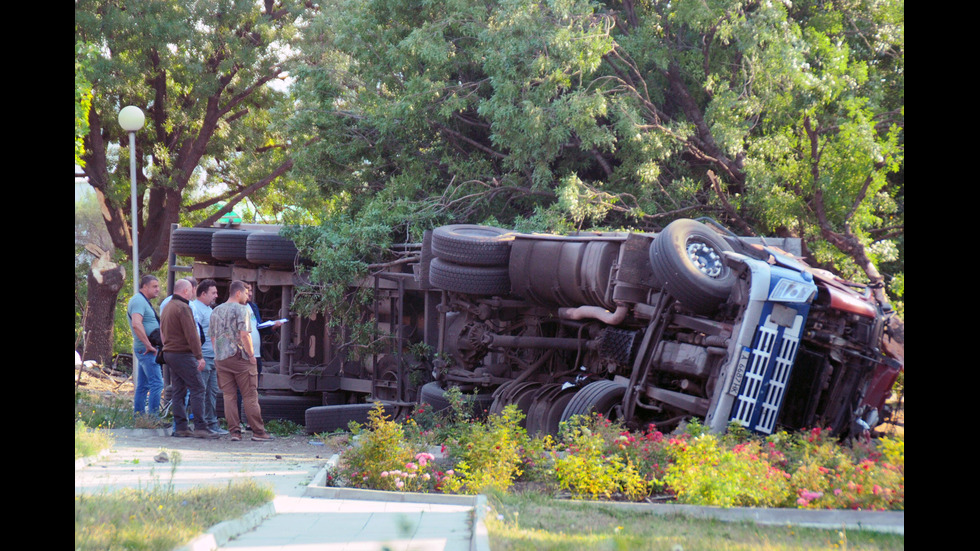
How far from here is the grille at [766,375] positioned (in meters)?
7.05

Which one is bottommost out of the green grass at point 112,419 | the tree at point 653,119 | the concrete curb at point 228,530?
the green grass at point 112,419

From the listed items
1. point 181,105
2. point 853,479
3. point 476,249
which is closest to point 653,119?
point 476,249

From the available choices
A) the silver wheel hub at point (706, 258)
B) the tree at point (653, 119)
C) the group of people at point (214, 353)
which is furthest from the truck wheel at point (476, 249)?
the tree at point (653, 119)

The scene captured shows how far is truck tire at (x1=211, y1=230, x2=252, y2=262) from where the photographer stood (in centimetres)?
1399

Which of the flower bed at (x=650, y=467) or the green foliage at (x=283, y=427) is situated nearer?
the flower bed at (x=650, y=467)

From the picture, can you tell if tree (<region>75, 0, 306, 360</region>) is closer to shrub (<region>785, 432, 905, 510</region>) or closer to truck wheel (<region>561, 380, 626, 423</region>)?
truck wheel (<region>561, 380, 626, 423</region>)

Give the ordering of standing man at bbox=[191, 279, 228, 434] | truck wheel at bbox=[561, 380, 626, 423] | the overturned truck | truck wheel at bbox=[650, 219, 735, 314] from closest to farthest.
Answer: the overturned truck < truck wheel at bbox=[650, 219, 735, 314] < truck wheel at bbox=[561, 380, 626, 423] < standing man at bbox=[191, 279, 228, 434]

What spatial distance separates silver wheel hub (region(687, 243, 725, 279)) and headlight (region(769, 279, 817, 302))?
2.47 feet

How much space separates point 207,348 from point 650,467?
6391 millimetres

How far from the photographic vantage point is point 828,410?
7.45 meters

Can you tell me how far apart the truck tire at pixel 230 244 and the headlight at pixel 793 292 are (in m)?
8.91

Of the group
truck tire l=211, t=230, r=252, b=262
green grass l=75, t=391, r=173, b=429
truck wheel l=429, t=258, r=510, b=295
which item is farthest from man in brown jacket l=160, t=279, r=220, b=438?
truck tire l=211, t=230, r=252, b=262

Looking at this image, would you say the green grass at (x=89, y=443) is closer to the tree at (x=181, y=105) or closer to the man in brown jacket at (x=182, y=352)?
the man in brown jacket at (x=182, y=352)

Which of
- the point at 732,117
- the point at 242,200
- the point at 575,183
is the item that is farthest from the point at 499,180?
the point at 242,200
